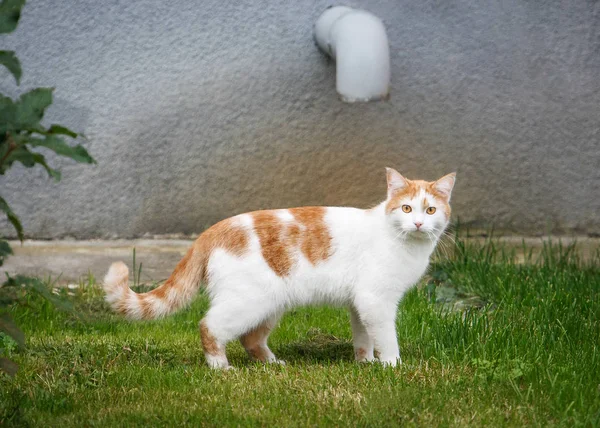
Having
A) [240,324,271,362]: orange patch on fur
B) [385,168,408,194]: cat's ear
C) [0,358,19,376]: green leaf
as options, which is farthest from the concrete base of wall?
[0,358,19,376]: green leaf

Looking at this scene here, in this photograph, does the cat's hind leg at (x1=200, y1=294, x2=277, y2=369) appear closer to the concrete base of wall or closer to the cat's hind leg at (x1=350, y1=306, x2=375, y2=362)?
the cat's hind leg at (x1=350, y1=306, x2=375, y2=362)

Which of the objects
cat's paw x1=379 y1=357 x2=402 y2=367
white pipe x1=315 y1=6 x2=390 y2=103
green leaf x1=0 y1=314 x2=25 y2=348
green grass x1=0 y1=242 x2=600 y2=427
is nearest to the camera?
green leaf x1=0 y1=314 x2=25 y2=348

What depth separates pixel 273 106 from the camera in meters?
5.19

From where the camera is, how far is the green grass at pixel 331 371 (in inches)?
106

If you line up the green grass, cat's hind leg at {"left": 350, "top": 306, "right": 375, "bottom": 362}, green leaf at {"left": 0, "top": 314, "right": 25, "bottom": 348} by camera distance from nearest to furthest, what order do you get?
green leaf at {"left": 0, "top": 314, "right": 25, "bottom": 348}
the green grass
cat's hind leg at {"left": 350, "top": 306, "right": 375, "bottom": 362}

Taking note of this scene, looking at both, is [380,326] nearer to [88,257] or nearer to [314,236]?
[314,236]

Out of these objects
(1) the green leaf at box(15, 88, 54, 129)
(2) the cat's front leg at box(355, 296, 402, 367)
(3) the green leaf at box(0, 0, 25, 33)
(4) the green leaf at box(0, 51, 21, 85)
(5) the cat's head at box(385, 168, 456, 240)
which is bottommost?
(2) the cat's front leg at box(355, 296, 402, 367)

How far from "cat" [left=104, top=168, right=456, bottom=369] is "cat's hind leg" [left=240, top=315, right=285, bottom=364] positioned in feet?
0.22

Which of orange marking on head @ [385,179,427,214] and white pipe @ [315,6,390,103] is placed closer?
orange marking on head @ [385,179,427,214]

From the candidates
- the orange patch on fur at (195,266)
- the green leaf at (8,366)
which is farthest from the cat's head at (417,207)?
the green leaf at (8,366)

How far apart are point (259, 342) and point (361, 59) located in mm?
1777

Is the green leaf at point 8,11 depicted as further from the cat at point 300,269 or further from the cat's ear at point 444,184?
the cat's ear at point 444,184

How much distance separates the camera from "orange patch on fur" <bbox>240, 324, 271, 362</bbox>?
360 centimetres

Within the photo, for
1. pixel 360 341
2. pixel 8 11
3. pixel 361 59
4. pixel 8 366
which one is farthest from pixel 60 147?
pixel 361 59
